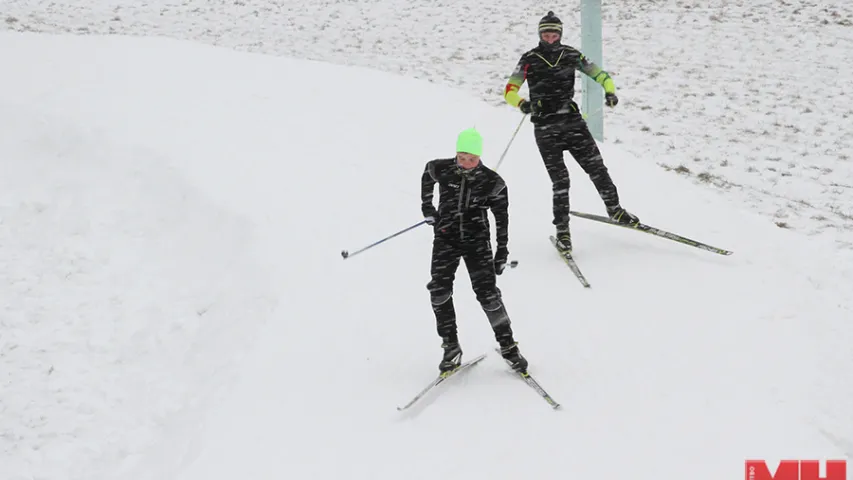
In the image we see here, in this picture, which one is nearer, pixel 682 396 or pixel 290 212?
pixel 682 396

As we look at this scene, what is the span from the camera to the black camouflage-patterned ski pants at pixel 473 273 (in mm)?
5910

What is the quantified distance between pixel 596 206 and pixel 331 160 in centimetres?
405

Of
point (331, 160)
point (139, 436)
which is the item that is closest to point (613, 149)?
point (331, 160)

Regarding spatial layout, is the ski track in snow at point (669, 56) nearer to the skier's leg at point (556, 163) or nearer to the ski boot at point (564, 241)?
the ski boot at point (564, 241)

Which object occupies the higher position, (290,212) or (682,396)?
(290,212)

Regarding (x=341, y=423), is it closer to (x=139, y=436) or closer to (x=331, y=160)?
(x=139, y=436)

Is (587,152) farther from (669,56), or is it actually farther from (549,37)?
(669,56)

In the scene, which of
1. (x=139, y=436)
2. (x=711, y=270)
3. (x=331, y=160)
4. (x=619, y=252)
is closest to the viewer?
(x=139, y=436)

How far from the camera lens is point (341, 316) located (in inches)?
287

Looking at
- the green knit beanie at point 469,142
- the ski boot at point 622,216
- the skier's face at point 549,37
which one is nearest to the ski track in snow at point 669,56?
the ski boot at point 622,216

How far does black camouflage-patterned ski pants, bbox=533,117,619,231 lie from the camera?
7.80 m

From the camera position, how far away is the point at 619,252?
8320 mm

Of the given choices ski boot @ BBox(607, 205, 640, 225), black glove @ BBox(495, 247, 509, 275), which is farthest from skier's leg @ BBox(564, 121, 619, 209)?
black glove @ BBox(495, 247, 509, 275)

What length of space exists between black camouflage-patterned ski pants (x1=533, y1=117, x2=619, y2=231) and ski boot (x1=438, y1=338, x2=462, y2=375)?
102 inches
